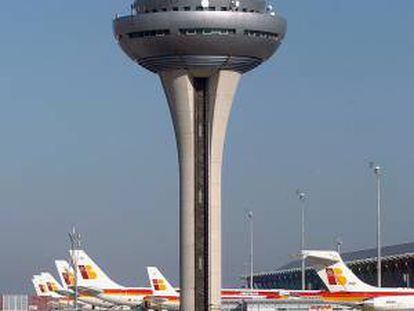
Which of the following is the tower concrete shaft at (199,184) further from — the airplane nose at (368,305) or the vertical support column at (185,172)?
the airplane nose at (368,305)

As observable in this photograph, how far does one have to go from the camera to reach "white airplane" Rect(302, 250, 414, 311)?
17238 cm

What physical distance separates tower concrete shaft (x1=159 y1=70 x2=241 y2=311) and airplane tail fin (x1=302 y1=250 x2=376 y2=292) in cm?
2371

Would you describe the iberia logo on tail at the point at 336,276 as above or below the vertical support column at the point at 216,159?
below

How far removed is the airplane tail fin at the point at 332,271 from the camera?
186m

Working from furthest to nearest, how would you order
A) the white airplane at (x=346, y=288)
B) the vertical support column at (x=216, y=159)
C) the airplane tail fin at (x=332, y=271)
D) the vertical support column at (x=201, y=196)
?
the airplane tail fin at (x=332, y=271) → the white airplane at (x=346, y=288) → the vertical support column at (x=201, y=196) → the vertical support column at (x=216, y=159)

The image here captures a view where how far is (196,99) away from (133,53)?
10968 mm

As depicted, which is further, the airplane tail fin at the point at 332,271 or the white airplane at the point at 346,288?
the airplane tail fin at the point at 332,271

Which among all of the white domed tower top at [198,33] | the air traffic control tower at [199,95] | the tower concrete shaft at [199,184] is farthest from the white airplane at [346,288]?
the white domed tower top at [198,33]

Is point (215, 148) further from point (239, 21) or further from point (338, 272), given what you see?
point (338, 272)

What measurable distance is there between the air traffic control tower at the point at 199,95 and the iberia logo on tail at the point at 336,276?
2350 centimetres

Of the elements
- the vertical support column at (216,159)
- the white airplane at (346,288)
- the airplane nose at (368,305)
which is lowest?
the airplane nose at (368,305)

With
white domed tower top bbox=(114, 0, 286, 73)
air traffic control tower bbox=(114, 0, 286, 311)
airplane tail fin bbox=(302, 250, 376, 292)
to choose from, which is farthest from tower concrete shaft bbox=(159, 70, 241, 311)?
airplane tail fin bbox=(302, 250, 376, 292)

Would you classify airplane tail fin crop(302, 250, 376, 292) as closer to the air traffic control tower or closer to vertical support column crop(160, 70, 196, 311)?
the air traffic control tower

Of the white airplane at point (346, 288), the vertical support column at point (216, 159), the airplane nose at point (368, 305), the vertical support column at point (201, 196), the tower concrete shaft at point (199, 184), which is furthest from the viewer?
the white airplane at point (346, 288)
